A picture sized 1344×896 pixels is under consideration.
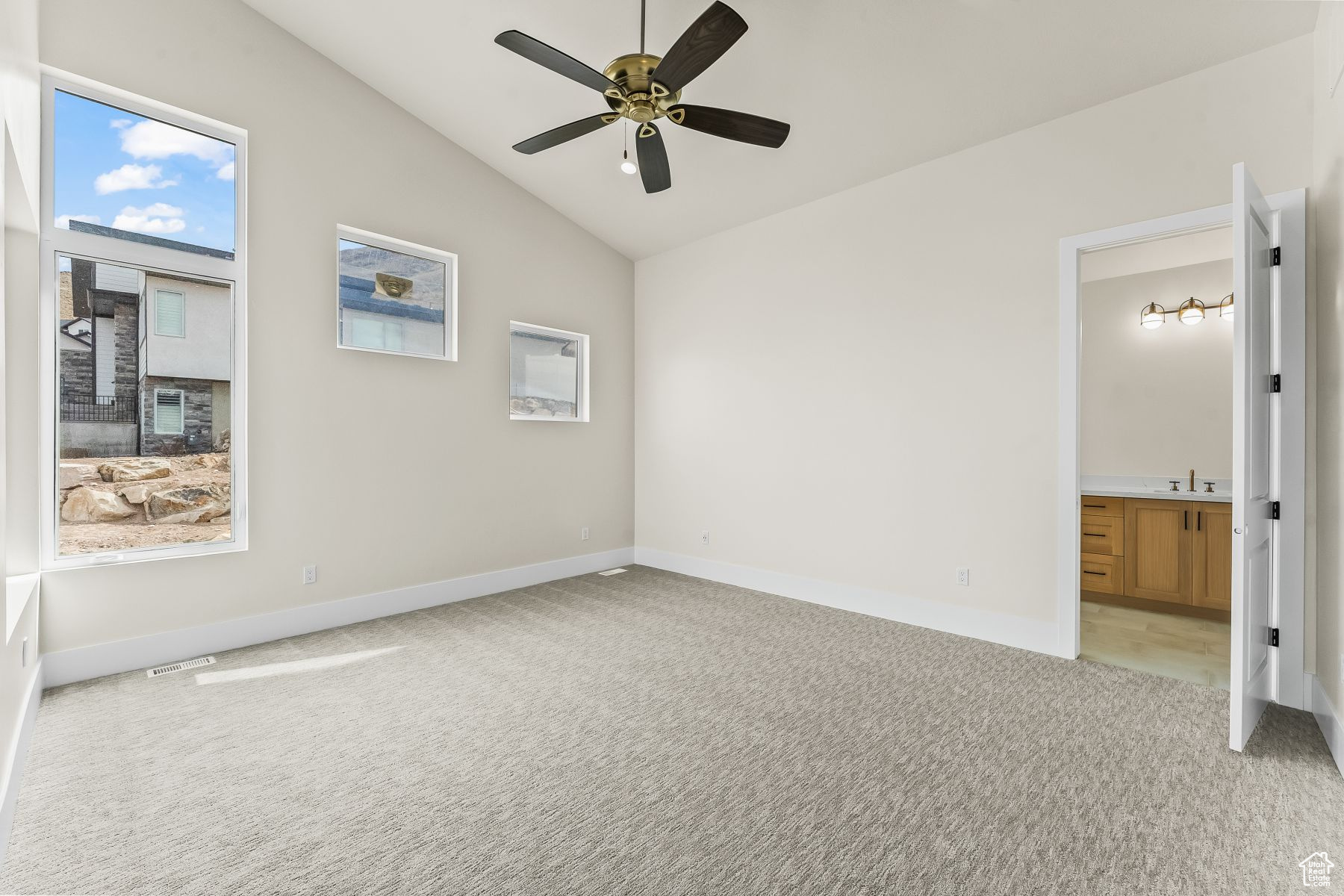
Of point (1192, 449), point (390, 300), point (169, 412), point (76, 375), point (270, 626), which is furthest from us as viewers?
point (1192, 449)

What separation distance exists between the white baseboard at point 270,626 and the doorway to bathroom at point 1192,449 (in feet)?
13.0

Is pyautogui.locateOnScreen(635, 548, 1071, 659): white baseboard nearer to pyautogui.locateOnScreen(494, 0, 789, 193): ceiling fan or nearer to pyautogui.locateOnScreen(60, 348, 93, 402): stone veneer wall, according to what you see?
pyautogui.locateOnScreen(494, 0, 789, 193): ceiling fan

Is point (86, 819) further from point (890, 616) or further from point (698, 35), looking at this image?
point (890, 616)

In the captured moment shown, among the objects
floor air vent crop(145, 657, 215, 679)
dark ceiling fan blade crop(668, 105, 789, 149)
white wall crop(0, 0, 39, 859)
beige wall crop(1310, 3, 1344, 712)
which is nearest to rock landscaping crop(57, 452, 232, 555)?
white wall crop(0, 0, 39, 859)

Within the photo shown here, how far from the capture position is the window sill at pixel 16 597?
6.59 feet

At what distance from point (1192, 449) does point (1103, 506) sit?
2.98 ft

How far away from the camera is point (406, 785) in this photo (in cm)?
216

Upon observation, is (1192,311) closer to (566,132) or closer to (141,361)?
(566,132)

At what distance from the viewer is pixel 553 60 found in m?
2.61

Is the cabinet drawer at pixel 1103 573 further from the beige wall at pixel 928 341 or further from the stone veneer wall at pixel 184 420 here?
the stone veneer wall at pixel 184 420

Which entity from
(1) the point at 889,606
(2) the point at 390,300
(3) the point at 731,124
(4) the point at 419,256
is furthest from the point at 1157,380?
(2) the point at 390,300

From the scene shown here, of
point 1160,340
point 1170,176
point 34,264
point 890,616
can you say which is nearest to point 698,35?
point 1170,176

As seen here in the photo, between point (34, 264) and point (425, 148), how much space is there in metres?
2.42

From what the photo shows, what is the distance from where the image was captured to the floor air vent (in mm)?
3217
